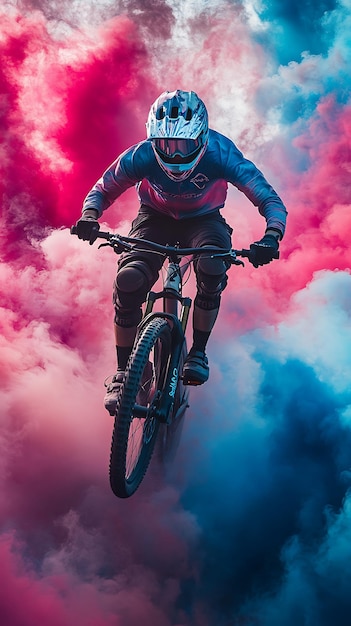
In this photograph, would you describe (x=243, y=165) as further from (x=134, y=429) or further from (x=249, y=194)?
(x=134, y=429)

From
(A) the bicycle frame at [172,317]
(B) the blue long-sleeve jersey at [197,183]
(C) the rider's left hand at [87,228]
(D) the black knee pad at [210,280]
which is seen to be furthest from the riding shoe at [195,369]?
(C) the rider's left hand at [87,228]

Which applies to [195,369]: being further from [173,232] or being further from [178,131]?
[178,131]

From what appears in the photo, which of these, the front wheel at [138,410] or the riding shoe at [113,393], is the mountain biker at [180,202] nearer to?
the riding shoe at [113,393]

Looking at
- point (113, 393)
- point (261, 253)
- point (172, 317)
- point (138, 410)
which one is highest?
point (261, 253)

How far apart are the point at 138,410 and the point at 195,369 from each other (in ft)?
3.01

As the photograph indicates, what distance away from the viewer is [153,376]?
4527 mm

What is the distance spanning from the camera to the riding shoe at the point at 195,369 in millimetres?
4711

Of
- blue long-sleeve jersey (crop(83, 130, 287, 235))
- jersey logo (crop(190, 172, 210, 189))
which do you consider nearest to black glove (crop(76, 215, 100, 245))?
blue long-sleeve jersey (crop(83, 130, 287, 235))

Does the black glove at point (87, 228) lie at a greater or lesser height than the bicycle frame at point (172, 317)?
greater

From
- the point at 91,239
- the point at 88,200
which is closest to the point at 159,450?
the point at 91,239

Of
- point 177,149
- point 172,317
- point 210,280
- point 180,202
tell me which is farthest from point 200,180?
point 172,317

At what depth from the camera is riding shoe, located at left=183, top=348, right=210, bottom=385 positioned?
4.71 meters

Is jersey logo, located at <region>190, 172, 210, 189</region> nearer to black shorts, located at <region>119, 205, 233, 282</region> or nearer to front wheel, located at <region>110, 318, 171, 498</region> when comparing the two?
black shorts, located at <region>119, 205, 233, 282</region>

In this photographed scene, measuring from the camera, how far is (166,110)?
435 centimetres
